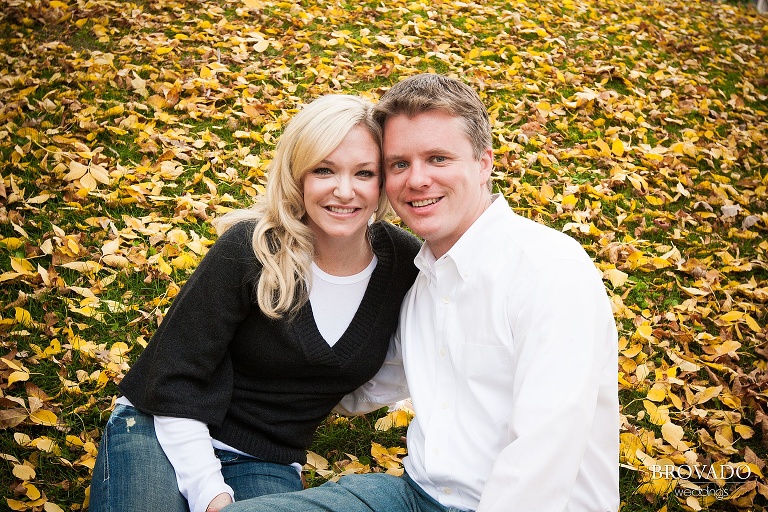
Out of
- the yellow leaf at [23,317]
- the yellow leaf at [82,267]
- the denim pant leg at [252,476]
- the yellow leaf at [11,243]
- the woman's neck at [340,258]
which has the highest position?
the woman's neck at [340,258]

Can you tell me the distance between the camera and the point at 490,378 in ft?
7.26

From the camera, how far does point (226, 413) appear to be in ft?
8.48

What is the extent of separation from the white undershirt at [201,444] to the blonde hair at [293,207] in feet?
0.36

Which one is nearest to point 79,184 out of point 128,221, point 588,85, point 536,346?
point 128,221

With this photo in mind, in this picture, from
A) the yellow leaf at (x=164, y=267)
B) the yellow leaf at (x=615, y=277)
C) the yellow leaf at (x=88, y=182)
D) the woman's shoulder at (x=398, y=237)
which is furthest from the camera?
the yellow leaf at (x=88, y=182)

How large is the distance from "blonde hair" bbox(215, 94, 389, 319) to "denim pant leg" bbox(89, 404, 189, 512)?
0.65 m

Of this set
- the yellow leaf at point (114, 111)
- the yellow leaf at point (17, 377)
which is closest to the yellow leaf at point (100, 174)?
the yellow leaf at point (114, 111)

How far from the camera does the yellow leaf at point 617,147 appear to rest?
5465 millimetres

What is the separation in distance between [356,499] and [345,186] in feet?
3.80

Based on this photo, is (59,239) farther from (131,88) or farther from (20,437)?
(131,88)

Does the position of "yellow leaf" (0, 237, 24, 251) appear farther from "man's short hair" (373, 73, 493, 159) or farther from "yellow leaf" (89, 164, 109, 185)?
"man's short hair" (373, 73, 493, 159)

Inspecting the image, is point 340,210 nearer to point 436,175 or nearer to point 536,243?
point 436,175

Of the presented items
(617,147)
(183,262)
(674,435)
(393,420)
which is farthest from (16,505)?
(617,147)

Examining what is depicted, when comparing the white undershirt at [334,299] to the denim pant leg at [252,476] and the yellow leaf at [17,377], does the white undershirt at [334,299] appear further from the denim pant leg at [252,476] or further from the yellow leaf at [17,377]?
the yellow leaf at [17,377]
